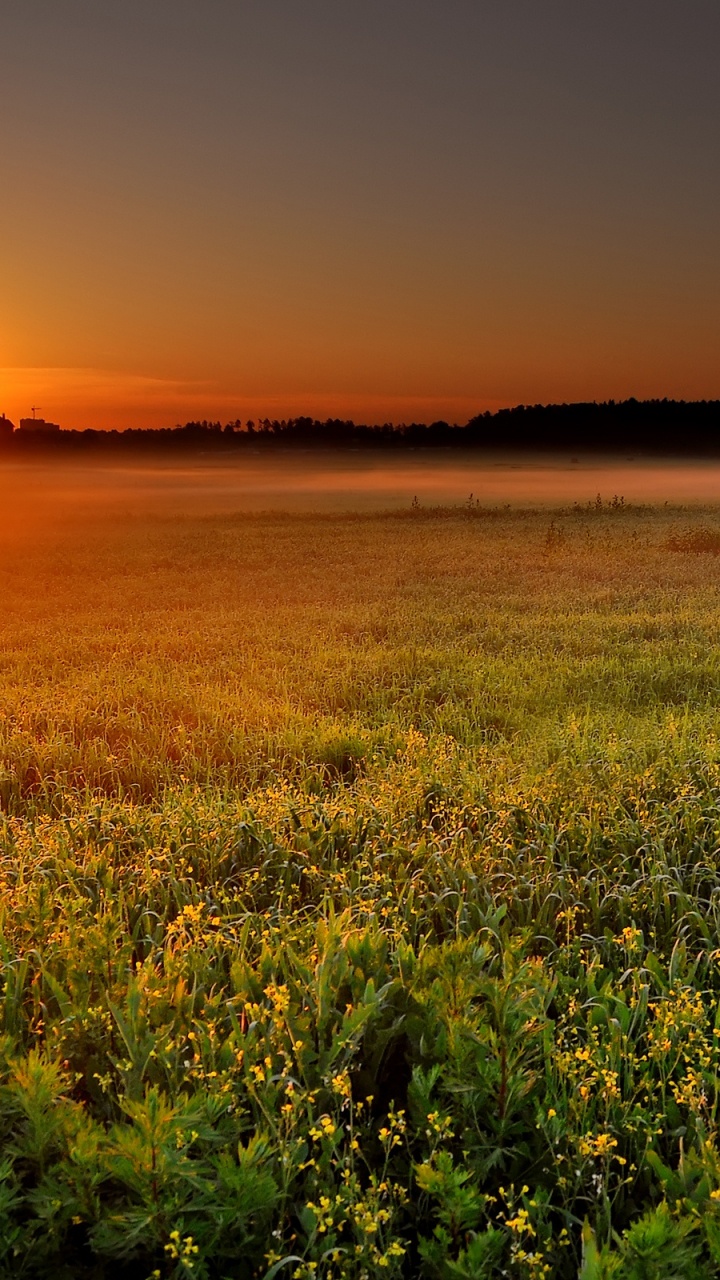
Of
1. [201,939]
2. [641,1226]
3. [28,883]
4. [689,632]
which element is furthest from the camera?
[689,632]

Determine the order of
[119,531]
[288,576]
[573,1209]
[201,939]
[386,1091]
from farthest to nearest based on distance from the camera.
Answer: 1. [119,531]
2. [288,576]
3. [201,939]
4. [386,1091]
5. [573,1209]

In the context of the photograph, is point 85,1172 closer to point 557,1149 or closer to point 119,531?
point 557,1149

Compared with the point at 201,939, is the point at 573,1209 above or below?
below

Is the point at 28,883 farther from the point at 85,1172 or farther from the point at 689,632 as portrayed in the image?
the point at 689,632

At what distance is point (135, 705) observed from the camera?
8.47 m

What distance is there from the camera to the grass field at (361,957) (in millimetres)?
2559

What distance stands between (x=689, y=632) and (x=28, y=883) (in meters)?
9.29

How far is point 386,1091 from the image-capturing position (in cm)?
339

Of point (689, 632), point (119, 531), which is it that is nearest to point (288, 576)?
point (689, 632)

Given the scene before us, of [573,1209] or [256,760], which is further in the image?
[256,760]

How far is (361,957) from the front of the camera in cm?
380

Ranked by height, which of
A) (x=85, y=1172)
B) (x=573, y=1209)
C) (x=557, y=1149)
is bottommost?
(x=573, y=1209)

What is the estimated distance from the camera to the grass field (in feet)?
8.39

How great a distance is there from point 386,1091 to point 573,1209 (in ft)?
2.61
